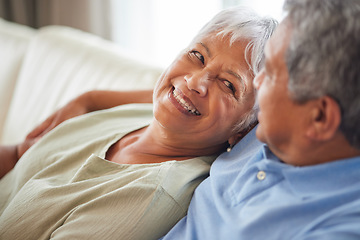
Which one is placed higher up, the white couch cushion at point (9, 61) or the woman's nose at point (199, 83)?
the woman's nose at point (199, 83)

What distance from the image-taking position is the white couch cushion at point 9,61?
2307 mm

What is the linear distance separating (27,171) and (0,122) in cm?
95

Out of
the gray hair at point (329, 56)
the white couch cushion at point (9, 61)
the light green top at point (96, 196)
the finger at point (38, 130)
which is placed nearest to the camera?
the gray hair at point (329, 56)

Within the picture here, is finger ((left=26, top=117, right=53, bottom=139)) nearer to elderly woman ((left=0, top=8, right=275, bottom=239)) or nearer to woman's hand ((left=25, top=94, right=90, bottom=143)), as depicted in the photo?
woman's hand ((left=25, top=94, right=90, bottom=143))

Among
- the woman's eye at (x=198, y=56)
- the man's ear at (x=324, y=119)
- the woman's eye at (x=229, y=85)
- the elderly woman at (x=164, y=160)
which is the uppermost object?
the man's ear at (x=324, y=119)

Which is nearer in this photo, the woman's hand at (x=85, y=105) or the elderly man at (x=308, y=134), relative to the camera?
the elderly man at (x=308, y=134)

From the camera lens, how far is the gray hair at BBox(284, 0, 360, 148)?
2.55ft

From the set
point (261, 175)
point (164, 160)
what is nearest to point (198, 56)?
point (164, 160)

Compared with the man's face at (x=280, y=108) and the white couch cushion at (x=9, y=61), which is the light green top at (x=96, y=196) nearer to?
the man's face at (x=280, y=108)

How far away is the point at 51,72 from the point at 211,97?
1.17 meters

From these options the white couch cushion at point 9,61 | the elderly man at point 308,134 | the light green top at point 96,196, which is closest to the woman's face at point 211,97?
the light green top at point 96,196

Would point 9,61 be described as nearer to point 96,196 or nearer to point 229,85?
point 96,196

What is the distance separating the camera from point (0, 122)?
7.47ft

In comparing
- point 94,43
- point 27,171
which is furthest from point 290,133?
point 94,43
